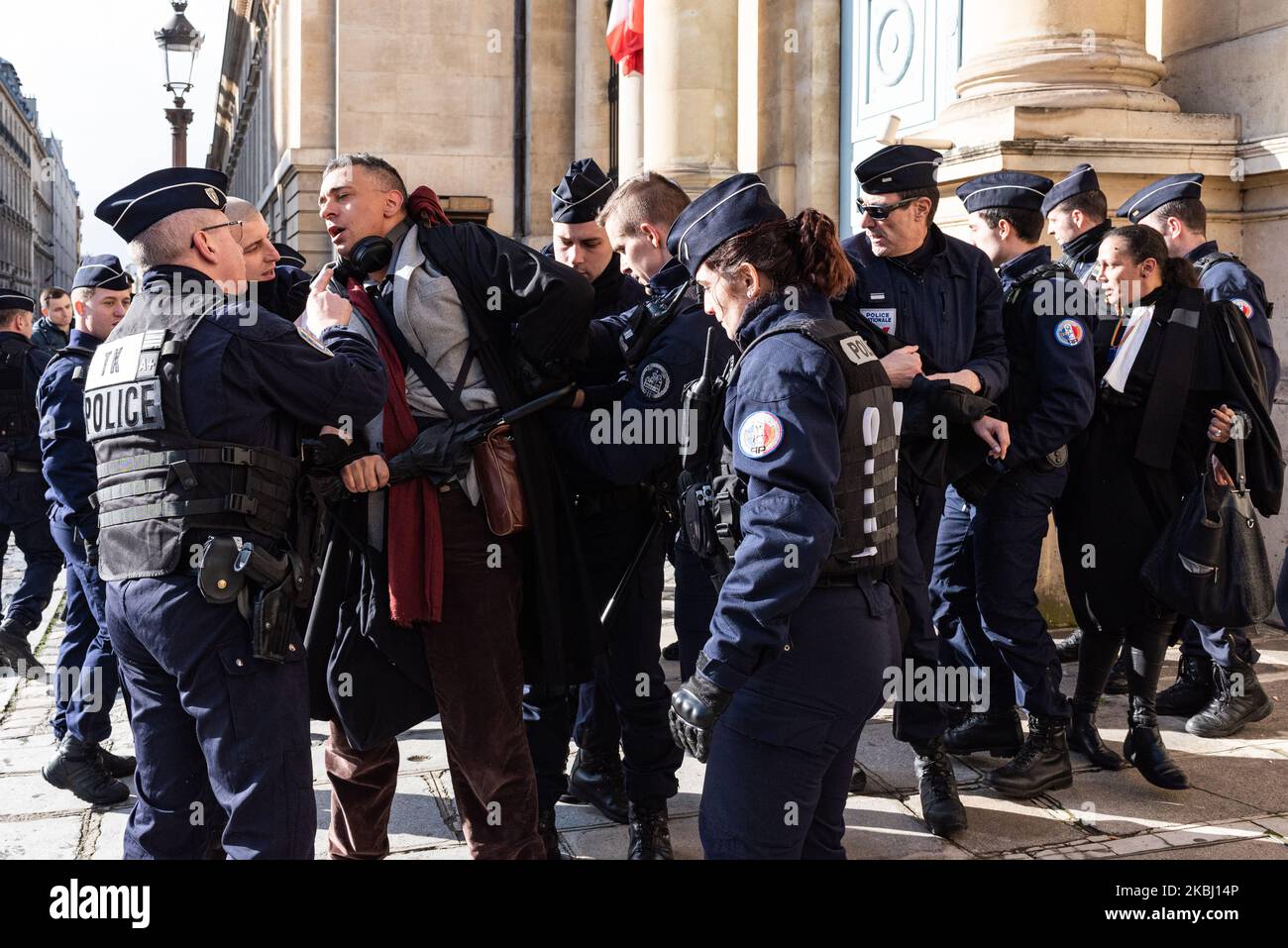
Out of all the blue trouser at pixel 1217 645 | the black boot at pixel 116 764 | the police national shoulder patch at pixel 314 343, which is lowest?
the black boot at pixel 116 764

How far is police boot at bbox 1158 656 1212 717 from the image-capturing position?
5.45 metres

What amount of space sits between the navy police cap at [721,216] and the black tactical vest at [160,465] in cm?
114

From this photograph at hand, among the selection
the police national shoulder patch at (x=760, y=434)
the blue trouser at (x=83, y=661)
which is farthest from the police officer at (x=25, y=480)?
the police national shoulder patch at (x=760, y=434)

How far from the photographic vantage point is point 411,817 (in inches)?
177

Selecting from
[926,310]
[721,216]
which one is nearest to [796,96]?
[926,310]

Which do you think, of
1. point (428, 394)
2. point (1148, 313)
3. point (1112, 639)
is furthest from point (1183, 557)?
point (428, 394)

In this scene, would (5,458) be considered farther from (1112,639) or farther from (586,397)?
(1112,639)

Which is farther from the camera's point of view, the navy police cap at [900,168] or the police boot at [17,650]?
the police boot at [17,650]

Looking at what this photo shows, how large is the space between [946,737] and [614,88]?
12838 millimetres

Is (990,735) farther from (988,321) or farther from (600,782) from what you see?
(988,321)

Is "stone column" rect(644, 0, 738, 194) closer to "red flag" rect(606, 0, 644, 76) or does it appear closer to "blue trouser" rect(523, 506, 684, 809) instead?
"red flag" rect(606, 0, 644, 76)

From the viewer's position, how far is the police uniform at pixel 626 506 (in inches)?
150

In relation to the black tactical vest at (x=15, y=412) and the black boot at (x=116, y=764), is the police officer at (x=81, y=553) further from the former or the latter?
the black tactical vest at (x=15, y=412)

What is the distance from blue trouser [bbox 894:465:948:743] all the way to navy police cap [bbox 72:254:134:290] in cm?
344
